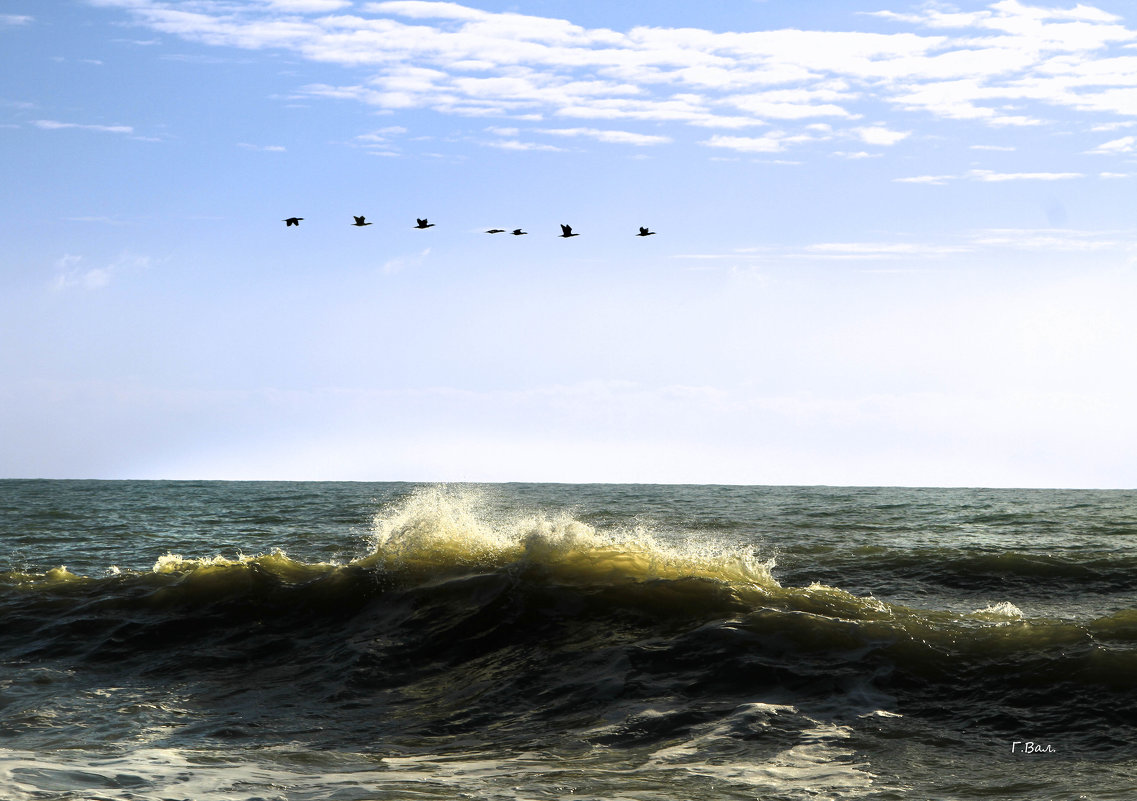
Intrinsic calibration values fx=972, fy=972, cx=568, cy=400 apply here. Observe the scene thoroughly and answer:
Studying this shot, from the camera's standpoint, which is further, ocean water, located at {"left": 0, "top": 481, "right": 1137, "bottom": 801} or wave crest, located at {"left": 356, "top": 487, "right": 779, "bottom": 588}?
wave crest, located at {"left": 356, "top": 487, "right": 779, "bottom": 588}

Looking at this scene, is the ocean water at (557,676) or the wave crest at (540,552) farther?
the wave crest at (540,552)

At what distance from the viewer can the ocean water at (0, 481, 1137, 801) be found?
6.28 metres

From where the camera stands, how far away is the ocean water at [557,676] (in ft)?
20.6

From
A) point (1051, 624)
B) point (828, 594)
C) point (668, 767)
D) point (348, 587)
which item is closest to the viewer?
point (668, 767)

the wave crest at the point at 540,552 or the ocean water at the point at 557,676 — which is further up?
the wave crest at the point at 540,552

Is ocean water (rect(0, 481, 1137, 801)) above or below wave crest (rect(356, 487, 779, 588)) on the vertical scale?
below

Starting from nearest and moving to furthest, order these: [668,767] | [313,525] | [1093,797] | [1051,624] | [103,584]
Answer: [1093,797] < [668,767] < [1051,624] < [103,584] < [313,525]

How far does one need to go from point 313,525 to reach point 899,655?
20230 millimetres

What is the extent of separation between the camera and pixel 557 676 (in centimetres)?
894

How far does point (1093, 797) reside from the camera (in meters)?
5.67

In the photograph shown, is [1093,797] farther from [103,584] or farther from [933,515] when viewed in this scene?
[933,515]

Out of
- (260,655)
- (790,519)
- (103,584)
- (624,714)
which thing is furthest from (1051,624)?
(790,519)

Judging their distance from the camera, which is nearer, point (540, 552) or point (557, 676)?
point (557, 676)

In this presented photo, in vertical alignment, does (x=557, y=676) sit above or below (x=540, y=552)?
below
